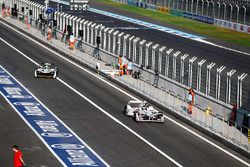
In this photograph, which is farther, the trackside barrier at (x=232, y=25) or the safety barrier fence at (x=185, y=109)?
the trackside barrier at (x=232, y=25)

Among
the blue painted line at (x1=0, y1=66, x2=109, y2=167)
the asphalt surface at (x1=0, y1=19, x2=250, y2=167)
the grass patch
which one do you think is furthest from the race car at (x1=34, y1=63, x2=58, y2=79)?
the grass patch

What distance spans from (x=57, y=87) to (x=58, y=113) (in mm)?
9326

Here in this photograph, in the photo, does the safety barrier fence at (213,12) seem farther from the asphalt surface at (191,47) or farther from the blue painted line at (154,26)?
the asphalt surface at (191,47)

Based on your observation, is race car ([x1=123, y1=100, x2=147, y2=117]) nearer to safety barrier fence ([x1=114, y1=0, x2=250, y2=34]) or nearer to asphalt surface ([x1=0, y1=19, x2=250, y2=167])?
asphalt surface ([x1=0, y1=19, x2=250, y2=167])

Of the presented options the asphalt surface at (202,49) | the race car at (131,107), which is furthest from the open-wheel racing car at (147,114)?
the asphalt surface at (202,49)

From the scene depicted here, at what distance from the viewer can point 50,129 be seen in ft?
144

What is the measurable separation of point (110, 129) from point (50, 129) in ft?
10.2

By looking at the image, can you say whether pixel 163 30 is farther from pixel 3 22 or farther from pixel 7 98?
pixel 7 98

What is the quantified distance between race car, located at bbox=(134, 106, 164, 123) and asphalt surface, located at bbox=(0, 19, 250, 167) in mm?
415

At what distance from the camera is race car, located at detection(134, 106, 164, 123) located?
46531 millimetres

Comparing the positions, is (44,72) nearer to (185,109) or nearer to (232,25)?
(185,109)

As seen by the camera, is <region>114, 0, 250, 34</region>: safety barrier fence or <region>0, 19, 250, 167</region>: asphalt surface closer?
<region>0, 19, 250, 167</region>: asphalt surface

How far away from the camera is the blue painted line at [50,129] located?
37.8 m

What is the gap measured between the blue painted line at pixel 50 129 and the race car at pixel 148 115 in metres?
4.26
